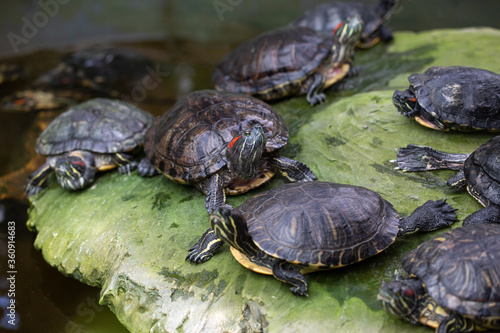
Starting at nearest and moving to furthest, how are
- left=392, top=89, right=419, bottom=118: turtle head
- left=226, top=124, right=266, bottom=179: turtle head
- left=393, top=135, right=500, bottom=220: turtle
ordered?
1. left=393, top=135, right=500, bottom=220: turtle
2. left=226, top=124, right=266, bottom=179: turtle head
3. left=392, top=89, right=419, bottom=118: turtle head

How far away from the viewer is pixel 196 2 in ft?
41.2

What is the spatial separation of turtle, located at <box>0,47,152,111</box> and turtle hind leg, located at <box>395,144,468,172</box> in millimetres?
6544

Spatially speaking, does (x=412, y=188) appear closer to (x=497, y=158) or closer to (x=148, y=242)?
(x=497, y=158)

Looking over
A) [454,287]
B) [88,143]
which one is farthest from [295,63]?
[454,287]

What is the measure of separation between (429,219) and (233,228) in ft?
5.88

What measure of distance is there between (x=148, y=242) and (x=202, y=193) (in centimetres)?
87

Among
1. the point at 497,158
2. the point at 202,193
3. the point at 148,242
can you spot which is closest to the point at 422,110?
the point at 497,158

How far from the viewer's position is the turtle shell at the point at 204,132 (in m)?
4.41

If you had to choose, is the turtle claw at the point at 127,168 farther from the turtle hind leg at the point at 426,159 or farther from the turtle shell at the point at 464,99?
the turtle shell at the point at 464,99

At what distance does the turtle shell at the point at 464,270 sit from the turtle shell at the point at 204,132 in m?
2.05

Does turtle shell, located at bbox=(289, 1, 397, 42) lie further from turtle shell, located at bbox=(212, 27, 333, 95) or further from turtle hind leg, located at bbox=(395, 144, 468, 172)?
turtle hind leg, located at bbox=(395, 144, 468, 172)

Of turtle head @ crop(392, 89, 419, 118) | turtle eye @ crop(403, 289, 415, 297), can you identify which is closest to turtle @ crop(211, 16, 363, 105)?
turtle head @ crop(392, 89, 419, 118)

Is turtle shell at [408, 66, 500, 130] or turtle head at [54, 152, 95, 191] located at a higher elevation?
turtle shell at [408, 66, 500, 130]

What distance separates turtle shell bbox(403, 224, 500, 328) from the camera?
8.59ft
